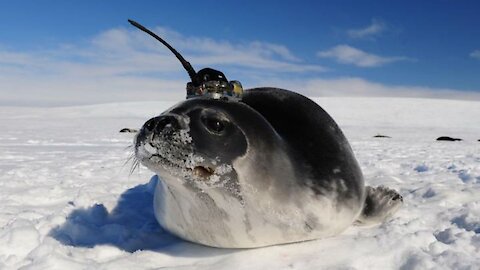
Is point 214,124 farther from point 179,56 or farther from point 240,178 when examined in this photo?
point 179,56

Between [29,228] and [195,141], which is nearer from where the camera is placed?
[195,141]

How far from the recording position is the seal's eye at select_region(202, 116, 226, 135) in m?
2.00

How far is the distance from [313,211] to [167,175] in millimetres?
657

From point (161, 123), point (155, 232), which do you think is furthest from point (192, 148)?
point (155, 232)

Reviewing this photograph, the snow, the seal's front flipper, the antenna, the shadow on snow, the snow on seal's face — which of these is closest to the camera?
the snow on seal's face

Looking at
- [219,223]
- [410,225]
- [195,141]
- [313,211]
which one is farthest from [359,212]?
[195,141]

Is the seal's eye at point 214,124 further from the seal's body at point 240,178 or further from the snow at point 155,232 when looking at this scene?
the snow at point 155,232

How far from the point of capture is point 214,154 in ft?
6.40

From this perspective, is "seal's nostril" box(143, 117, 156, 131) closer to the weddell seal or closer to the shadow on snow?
the weddell seal

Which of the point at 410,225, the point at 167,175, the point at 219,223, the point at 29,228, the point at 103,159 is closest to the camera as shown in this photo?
the point at 167,175

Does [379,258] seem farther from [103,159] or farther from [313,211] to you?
[103,159]

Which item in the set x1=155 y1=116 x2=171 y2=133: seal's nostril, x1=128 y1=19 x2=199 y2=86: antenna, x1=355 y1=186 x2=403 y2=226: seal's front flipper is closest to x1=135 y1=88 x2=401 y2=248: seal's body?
x1=155 y1=116 x2=171 y2=133: seal's nostril

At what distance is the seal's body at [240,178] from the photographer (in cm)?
191

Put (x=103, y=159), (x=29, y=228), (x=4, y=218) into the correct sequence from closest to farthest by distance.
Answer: (x=29, y=228), (x=4, y=218), (x=103, y=159)
